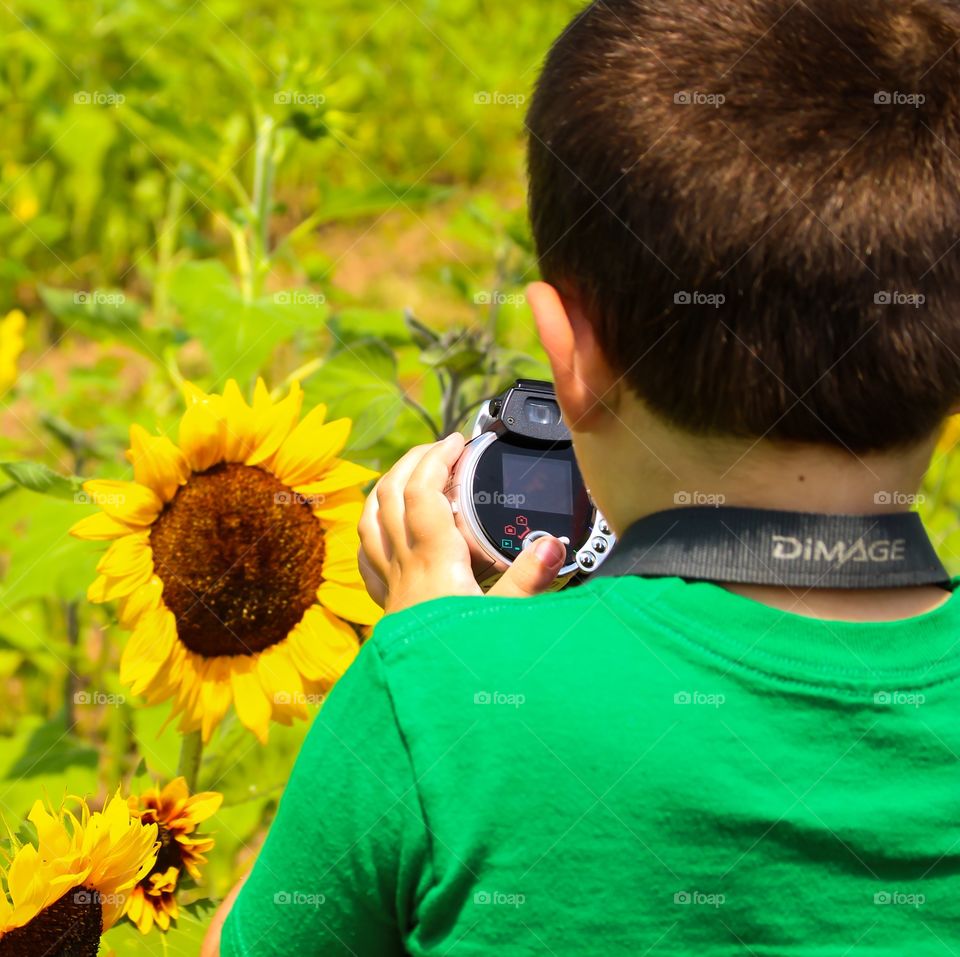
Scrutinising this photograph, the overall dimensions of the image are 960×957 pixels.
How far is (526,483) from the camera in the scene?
3.84ft

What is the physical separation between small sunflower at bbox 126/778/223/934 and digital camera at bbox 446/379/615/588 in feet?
1.39

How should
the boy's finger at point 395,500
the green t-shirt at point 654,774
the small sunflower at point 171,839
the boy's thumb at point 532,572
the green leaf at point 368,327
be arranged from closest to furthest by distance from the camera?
1. the green t-shirt at point 654,774
2. the boy's thumb at point 532,572
3. the boy's finger at point 395,500
4. the small sunflower at point 171,839
5. the green leaf at point 368,327

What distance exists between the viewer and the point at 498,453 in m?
1.16

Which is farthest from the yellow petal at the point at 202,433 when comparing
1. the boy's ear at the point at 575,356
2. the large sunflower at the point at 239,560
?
the boy's ear at the point at 575,356

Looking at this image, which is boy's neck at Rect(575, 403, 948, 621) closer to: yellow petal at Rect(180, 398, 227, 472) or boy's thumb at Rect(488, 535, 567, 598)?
boy's thumb at Rect(488, 535, 567, 598)

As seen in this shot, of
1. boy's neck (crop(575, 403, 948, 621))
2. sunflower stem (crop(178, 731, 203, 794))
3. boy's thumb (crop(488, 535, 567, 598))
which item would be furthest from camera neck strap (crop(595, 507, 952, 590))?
sunflower stem (crop(178, 731, 203, 794))

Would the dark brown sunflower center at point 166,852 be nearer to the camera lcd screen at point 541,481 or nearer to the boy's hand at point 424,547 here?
the boy's hand at point 424,547

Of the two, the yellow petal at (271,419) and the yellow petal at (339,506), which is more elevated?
the yellow petal at (271,419)

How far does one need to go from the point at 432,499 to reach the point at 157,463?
56cm

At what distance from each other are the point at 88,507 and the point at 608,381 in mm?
1016

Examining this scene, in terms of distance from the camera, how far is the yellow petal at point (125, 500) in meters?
1.48

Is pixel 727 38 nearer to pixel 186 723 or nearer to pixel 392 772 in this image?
pixel 392 772

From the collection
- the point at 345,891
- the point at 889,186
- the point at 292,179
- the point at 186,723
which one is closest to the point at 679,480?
the point at 889,186

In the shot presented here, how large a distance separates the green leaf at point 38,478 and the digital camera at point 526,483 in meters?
0.60
